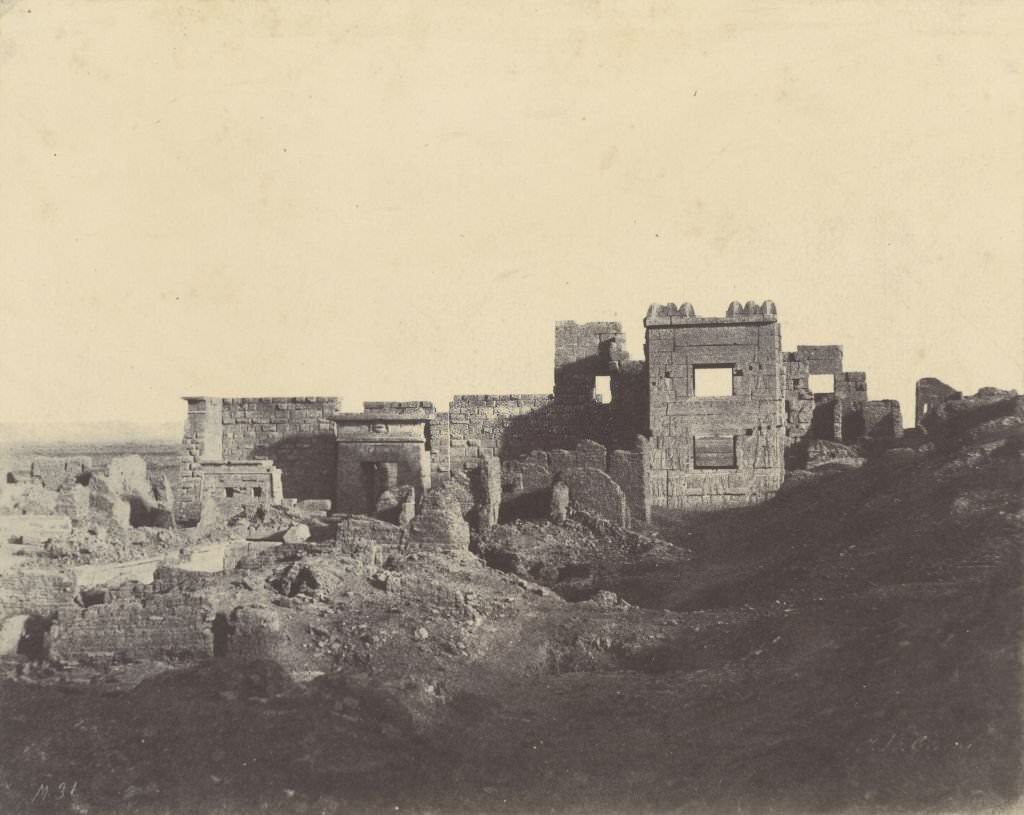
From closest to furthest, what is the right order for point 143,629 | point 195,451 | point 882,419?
point 143,629, point 195,451, point 882,419

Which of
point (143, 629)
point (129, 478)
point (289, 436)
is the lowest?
point (143, 629)

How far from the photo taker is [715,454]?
66.7ft

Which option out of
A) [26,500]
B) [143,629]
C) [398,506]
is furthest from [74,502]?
[143,629]

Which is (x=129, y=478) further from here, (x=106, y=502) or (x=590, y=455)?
(x=590, y=455)

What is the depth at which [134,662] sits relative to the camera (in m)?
11.0

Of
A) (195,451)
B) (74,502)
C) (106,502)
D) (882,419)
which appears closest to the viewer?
(74,502)

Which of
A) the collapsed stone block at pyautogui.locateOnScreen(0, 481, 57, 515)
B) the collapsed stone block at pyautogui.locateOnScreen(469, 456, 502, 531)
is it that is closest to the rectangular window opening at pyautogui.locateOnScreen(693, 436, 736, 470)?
the collapsed stone block at pyautogui.locateOnScreen(469, 456, 502, 531)

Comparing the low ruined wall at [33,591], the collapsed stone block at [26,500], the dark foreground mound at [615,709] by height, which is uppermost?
the collapsed stone block at [26,500]

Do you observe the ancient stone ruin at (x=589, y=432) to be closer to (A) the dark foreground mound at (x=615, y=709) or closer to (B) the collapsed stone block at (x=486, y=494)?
(B) the collapsed stone block at (x=486, y=494)

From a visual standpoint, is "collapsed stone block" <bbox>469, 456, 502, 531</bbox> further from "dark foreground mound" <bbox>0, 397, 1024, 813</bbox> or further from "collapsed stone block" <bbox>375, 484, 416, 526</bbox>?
"dark foreground mound" <bbox>0, 397, 1024, 813</bbox>

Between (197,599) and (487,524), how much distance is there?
6820 millimetres

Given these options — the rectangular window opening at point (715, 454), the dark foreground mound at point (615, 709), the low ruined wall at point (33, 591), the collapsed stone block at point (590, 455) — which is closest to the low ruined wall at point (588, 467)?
the collapsed stone block at point (590, 455)

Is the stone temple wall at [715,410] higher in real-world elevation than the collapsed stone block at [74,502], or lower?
higher

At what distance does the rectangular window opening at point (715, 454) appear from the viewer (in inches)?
798
